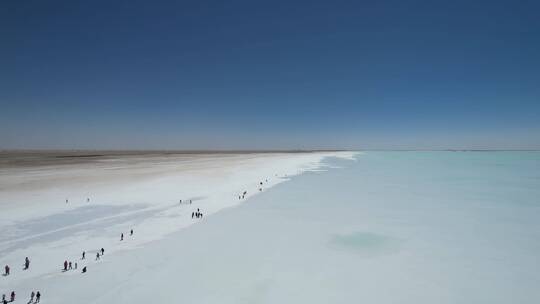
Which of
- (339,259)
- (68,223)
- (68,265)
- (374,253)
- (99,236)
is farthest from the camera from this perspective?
(68,223)

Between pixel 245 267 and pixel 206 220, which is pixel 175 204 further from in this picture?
pixel 245 267

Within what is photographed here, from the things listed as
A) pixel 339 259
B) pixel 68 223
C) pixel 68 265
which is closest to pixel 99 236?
pixel 68 265

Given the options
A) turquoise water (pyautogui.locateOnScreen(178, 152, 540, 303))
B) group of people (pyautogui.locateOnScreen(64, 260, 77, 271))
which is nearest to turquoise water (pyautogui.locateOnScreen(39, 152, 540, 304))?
turquoise water (pyautogui.locateOnScreen(178, 152, 540, 303))

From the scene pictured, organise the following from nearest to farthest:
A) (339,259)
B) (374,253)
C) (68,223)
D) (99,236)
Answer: (339,259), (374,253), (99,236), (68,223)

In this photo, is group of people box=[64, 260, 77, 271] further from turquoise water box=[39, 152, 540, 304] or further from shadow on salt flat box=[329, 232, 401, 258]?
shadow on salt flat box=[329, 232, 401, 258]

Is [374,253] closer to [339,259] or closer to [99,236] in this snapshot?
[339,259]

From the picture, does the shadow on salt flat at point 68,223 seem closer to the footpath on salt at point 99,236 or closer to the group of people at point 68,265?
the footpath on salt at point 99,236
